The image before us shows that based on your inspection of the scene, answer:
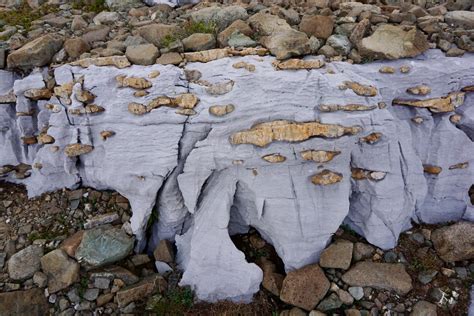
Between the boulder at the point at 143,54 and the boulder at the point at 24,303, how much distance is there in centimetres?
410

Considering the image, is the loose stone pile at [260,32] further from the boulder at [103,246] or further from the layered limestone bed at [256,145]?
the boulder at [103,246]

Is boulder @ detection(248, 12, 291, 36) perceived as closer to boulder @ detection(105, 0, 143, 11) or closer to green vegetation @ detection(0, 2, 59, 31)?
boulder @ detection(105, 0, 143, 11)

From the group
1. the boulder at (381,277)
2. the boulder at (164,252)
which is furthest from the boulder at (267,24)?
the boulder at (381,277)

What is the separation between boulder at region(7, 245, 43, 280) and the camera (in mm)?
5633

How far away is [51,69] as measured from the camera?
20.4ft

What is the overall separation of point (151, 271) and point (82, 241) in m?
1.29

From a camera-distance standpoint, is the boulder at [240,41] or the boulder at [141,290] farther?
the boulder at [240,41]

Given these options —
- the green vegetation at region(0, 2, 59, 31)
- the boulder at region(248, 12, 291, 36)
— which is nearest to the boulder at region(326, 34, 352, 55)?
the boulder at region(248, 12, 291, 36)

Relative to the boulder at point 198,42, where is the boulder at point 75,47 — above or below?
below

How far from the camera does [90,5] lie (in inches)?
310

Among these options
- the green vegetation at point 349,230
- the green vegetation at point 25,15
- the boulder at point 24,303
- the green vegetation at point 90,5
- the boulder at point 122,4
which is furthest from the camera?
the green vegetation at point 90,5

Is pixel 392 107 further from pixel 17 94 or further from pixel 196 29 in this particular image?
pixel 17 94

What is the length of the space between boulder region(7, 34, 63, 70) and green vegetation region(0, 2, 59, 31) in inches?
46.2

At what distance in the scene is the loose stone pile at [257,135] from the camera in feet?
17.8
